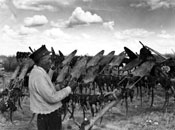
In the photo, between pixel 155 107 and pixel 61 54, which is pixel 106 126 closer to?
pixel 155 107

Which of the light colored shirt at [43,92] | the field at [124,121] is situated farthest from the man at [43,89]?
the field at [124,121]

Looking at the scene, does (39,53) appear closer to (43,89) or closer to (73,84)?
(43,89)

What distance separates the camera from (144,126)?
9.09 metres

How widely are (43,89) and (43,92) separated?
0.16ft

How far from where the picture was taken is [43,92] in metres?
4.52

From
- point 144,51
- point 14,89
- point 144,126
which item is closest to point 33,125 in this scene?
point 144,126

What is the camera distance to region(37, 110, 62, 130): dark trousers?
498 cm

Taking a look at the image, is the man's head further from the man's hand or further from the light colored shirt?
the man's hand

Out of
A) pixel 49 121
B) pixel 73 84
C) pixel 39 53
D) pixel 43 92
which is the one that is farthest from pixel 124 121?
pixel 39 53

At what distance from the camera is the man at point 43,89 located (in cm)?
451

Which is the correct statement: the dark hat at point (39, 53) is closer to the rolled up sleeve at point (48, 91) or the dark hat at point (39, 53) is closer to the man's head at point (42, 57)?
the man's head at point (42, 57)

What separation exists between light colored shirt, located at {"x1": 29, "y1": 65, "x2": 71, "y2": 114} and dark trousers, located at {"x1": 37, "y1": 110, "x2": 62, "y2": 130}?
235 mm

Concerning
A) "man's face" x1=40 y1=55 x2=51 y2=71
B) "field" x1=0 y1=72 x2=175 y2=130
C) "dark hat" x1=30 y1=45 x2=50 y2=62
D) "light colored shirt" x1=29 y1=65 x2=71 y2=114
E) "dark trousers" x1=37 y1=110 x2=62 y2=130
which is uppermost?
"dark hat" x1=30 y1=45 x2=50 y2=62

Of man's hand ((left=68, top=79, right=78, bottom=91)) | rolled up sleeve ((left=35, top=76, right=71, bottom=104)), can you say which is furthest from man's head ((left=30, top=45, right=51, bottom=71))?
man's hand ((left=68, top=79, right=78, bottom=91))
